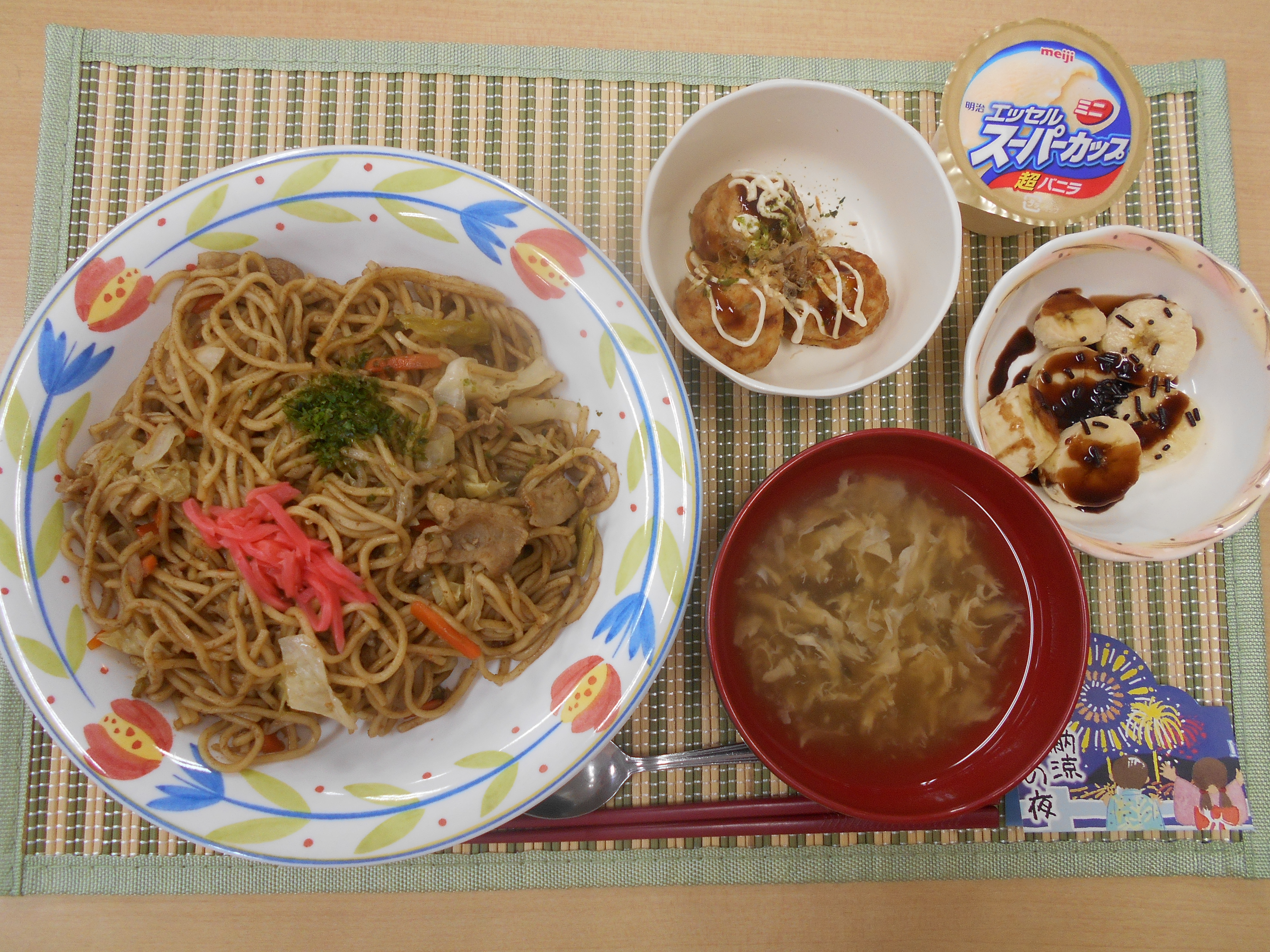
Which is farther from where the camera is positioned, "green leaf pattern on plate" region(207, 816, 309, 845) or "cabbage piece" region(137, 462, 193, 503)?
"cabbage piece" region(137, 462, 193, 503)

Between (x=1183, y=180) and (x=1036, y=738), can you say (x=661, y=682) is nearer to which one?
(x=1036, y=738)

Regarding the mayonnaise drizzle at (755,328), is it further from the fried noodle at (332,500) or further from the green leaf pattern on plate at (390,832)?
the green leaf pattern on plate at (390,832)

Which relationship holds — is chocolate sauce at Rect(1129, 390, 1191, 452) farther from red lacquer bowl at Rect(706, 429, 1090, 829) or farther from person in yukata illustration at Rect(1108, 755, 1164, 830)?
person in yukata illustration at Rect(1108, 755, 1164, 830)

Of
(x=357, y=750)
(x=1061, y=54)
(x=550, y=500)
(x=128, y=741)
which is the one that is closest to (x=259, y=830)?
(x=357, y=750)

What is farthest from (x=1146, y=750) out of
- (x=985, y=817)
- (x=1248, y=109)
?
(x=1248, y=109)

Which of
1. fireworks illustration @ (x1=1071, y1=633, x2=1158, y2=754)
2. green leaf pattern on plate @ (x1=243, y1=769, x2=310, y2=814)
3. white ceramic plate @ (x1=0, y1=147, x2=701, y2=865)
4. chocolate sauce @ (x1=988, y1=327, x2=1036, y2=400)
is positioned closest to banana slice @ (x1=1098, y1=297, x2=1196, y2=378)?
chocolate sauce @ (x1=988, y1=327, x2=1036, y2=400)

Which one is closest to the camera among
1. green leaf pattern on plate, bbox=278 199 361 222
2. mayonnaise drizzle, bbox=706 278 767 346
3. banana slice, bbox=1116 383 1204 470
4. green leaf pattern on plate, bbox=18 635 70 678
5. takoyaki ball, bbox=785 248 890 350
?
green leaf pattern on plate, bbox=18 635 70 678

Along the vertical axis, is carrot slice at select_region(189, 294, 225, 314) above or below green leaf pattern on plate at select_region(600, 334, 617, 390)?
above
